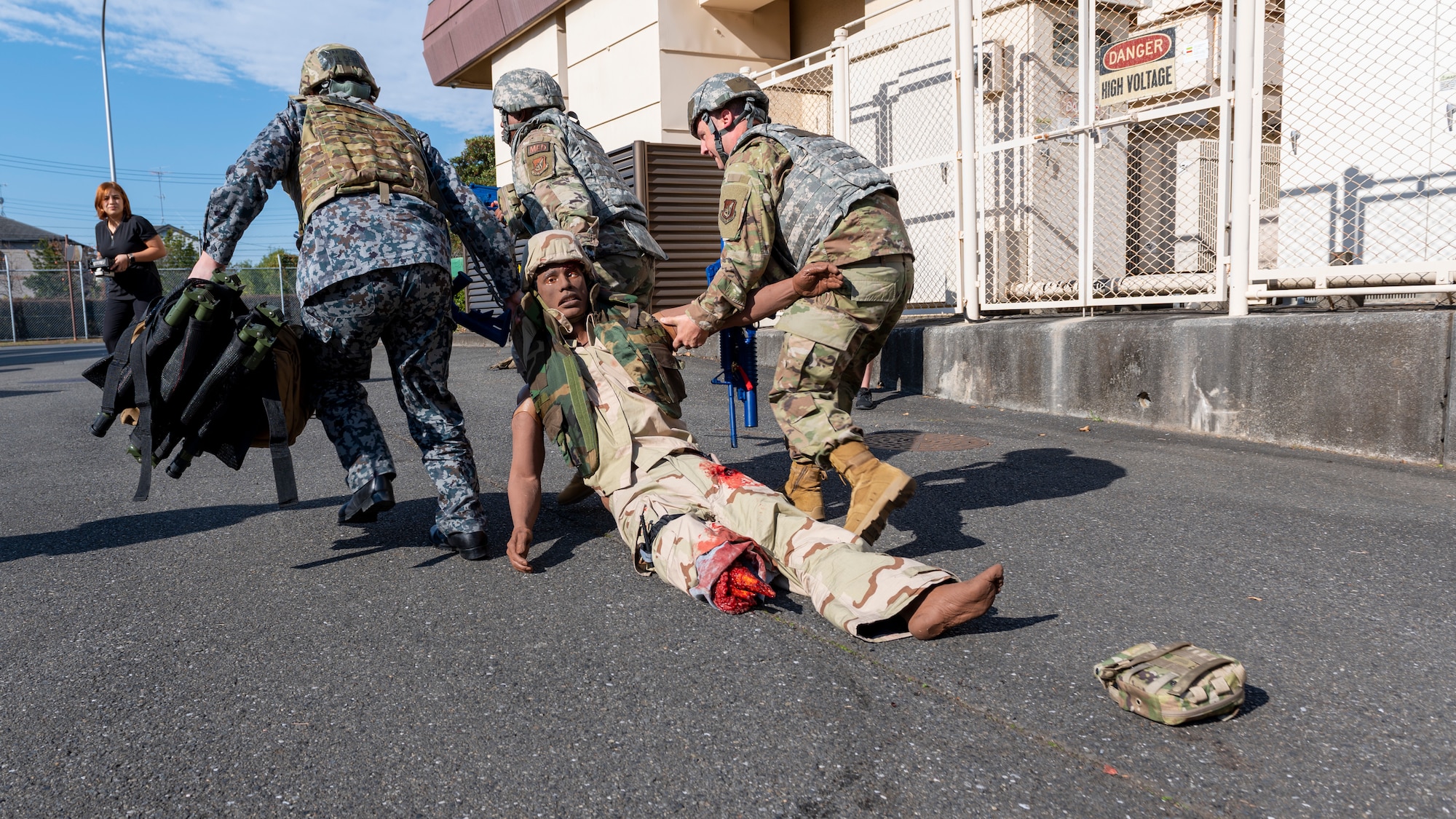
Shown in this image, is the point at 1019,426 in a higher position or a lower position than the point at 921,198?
lower

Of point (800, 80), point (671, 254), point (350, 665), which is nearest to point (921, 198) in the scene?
point (800, 80)

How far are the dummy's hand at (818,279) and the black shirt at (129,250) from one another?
5790mm

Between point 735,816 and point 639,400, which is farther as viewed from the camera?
point 639,400

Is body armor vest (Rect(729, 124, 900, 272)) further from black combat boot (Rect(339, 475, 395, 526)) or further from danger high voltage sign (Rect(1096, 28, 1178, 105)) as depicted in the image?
danger high voltage sign (Rect(1096, 28, 1178, 105))

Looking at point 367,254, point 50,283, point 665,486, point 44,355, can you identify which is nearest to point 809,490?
point 665,486

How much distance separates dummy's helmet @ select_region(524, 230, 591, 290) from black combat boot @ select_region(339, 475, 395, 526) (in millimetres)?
977

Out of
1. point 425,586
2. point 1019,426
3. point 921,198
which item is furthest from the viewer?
point 921,198

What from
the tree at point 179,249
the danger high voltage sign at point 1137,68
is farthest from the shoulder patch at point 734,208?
the tree at point 179,249

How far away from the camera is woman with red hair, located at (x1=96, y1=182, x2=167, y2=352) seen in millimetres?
7152

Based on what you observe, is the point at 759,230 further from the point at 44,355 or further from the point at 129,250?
the point at 44,355

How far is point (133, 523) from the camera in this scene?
4.31 m

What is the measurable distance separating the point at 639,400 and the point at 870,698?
145cm

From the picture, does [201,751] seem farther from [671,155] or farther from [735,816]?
[671,155]

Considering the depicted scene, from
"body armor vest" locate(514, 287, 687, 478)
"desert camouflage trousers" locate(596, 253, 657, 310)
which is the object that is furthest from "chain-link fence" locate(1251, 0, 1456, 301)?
"body armor vest" locate(514, 287, 687, 478)
